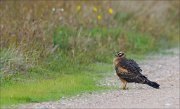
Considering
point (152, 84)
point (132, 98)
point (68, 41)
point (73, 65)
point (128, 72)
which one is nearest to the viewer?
point (132, 98)

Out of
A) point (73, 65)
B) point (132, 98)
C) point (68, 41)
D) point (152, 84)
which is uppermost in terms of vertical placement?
point (68, 41)

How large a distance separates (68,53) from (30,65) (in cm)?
229

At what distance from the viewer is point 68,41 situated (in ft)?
59.4

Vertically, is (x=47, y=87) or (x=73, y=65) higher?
(x=73, y=65)

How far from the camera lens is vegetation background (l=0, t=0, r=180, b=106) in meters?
14.0

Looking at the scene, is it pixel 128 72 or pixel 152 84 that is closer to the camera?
pixel 152 84

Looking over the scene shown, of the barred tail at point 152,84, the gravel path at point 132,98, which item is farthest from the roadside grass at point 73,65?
the barred tail at point 152,84

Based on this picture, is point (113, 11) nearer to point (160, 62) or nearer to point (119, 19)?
point (119, 19)

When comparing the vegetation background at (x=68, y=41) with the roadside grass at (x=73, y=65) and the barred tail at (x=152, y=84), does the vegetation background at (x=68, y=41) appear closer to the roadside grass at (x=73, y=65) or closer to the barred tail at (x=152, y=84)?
the roadside grass at (x=73, y=65)

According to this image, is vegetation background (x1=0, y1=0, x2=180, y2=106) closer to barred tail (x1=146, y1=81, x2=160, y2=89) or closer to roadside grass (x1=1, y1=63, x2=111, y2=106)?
roadside grass (x1=1, y1=63, x2=111, y2=106)

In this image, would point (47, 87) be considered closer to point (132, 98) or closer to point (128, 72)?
point (128, 72)

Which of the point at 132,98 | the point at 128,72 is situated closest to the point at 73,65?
the point at 128,72

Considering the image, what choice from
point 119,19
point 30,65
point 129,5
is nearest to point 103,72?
point 30,65

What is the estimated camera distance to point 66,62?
16734 mm
